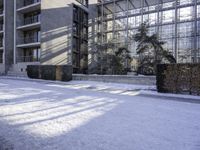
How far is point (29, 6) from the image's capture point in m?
30.2

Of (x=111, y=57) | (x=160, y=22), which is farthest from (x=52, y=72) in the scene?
(x=160, y=22)

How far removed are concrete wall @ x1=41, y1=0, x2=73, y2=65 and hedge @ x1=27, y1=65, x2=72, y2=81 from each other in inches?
186

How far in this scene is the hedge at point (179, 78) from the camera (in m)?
12.0

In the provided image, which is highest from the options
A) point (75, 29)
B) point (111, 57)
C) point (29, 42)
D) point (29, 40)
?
point (75, 29)

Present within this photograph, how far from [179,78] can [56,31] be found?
70.3 ft

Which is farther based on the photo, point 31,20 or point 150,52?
point 31,20

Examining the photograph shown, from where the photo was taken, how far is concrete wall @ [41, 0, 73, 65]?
28500mm

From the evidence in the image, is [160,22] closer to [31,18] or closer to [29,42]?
[31,18]

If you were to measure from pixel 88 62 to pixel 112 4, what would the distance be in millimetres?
10993

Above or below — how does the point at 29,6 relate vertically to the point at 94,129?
above

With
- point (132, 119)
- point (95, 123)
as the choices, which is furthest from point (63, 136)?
point (132, 119)

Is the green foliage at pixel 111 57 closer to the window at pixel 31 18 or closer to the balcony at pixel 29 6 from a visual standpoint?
the window at pixel 31 18

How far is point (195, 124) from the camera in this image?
589 cm

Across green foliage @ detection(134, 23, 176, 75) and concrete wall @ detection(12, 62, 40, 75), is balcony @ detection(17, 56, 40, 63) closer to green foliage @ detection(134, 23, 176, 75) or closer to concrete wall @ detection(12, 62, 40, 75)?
concrete wall @ detection(12, 62, 40, 75)
